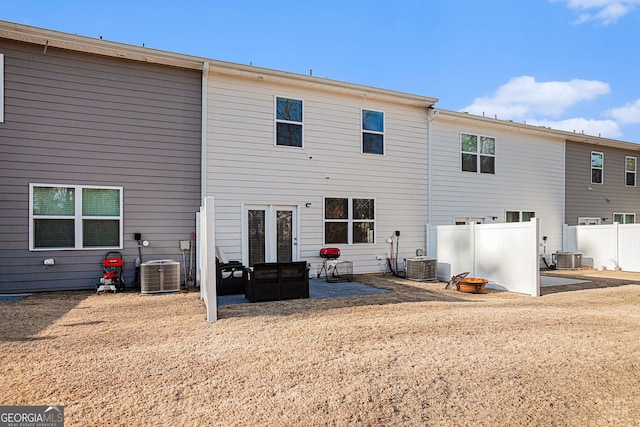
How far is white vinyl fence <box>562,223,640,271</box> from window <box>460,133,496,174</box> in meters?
3.89

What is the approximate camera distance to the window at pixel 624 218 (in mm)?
14550

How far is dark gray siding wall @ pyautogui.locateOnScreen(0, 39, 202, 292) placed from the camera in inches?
275

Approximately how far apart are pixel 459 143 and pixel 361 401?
10.2 meters

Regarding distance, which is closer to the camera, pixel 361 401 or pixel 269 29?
pixel 361 401

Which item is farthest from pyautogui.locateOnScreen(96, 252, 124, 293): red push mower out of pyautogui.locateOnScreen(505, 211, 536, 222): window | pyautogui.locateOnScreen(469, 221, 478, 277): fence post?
pyautogui.locateOnScreen(505, 211, 536, 222): window

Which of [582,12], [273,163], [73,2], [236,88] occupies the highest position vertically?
[582,12]

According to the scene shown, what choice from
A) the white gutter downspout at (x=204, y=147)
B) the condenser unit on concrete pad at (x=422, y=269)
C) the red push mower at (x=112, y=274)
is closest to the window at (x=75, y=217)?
the red push mower at (x=112, y=274)

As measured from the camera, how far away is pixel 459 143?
11.3 m

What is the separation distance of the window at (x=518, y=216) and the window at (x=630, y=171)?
5.63m

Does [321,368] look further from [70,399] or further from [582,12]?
[582,12]

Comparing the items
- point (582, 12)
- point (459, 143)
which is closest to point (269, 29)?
point (459, 143)

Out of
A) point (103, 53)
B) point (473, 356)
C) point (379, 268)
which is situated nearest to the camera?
point (473, 356)

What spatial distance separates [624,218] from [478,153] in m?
8.19

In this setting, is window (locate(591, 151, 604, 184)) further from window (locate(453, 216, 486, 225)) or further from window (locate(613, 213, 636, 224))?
window (locate(453, 216, 486, 225))
